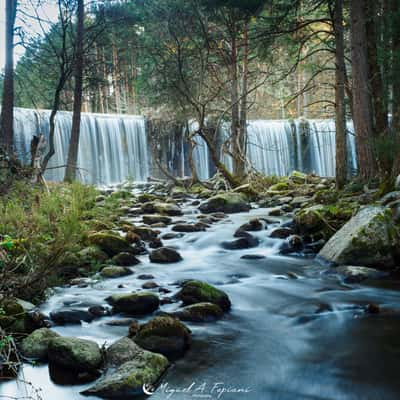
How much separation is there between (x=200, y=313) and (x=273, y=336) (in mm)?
755

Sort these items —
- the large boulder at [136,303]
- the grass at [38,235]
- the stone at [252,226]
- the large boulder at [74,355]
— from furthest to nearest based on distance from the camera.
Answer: the stone at [252,226]
the large boulder at [136,303]
the grass at [38,235]
the large boulder at [74,355]

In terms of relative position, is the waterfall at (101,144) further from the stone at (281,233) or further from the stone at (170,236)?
the stone at (281,233)

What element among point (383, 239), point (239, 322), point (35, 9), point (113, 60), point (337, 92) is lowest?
point (239, 322)

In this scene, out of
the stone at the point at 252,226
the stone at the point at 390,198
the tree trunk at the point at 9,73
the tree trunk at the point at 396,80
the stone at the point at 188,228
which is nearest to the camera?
the stone at the point at 390,198

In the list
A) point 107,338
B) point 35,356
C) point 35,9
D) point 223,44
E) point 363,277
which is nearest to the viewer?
point 35,356

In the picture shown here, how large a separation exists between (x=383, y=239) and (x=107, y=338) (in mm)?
3965

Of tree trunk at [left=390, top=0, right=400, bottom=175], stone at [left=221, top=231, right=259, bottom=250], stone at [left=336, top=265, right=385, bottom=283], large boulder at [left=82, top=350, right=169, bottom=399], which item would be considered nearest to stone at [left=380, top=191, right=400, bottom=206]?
tree trunk at [left=390, top=0, right=400, bottom=175]

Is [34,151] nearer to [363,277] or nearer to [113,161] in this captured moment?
[363,277]

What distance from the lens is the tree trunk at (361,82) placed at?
8.91 meters

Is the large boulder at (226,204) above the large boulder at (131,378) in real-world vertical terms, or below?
above

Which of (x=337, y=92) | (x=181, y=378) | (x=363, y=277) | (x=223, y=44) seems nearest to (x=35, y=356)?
(x=181, y=378)

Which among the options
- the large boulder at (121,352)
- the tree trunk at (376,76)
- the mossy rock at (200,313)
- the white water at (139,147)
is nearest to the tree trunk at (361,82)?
the tree trunk at (376,76)

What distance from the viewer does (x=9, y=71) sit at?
38.0 feet

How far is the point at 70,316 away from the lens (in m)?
4.80
